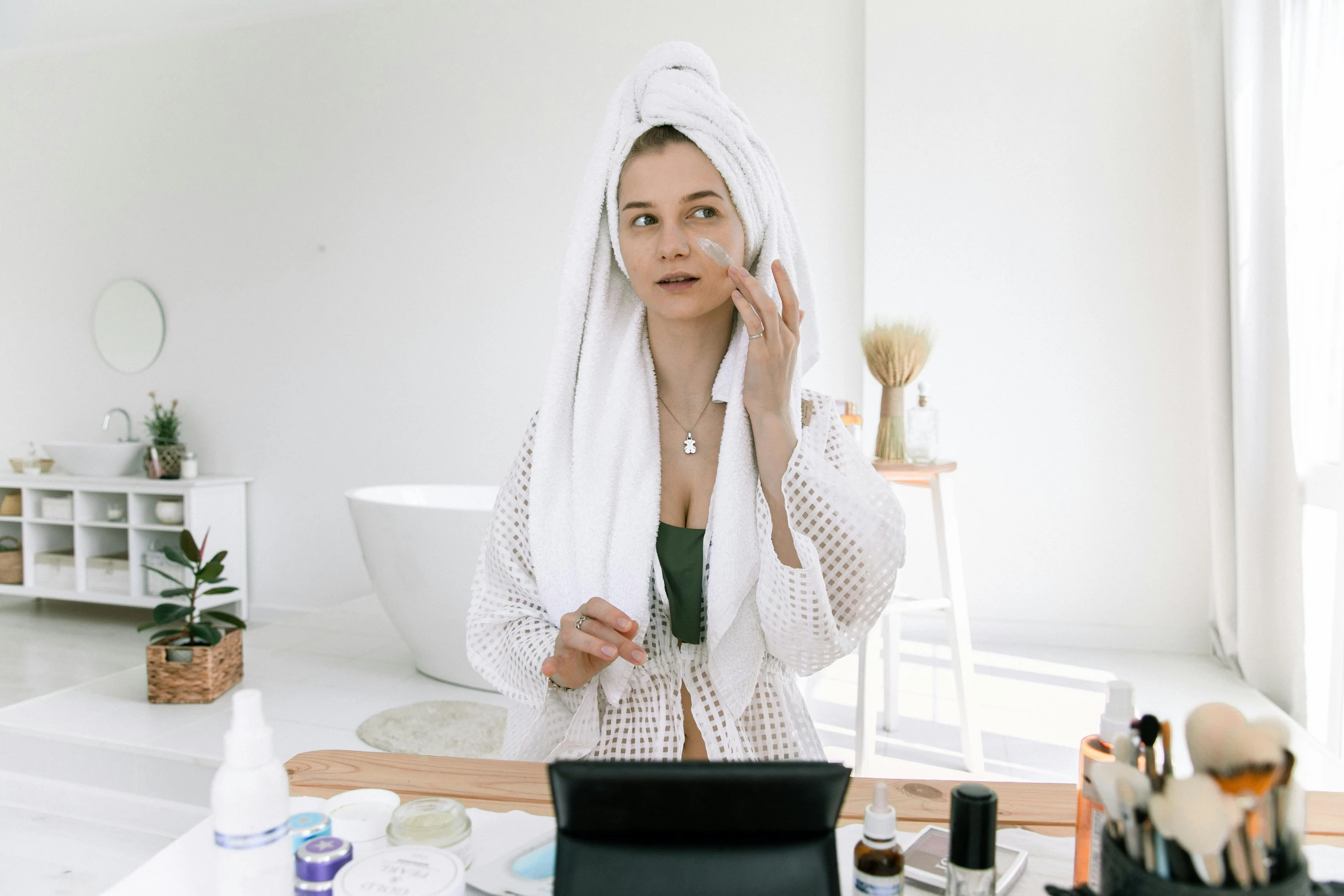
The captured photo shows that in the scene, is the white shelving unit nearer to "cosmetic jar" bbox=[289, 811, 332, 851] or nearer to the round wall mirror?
the round wall mirror

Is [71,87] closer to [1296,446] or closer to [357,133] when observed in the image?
[357,133]

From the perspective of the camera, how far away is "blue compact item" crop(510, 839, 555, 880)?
625 mm

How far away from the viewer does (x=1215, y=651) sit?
9.82 ft

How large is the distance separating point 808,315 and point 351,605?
3309 mm

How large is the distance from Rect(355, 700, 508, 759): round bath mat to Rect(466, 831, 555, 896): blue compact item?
1576 mm

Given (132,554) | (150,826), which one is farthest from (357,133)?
(150,826)

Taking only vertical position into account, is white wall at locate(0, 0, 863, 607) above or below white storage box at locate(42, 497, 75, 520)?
above

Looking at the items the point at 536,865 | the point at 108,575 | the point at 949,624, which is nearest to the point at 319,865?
the point at 536,865

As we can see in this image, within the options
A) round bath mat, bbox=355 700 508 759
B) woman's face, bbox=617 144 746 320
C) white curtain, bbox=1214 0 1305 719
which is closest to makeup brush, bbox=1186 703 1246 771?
woman's face, bbox=617 144 746 320

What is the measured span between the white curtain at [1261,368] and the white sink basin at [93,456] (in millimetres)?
4557

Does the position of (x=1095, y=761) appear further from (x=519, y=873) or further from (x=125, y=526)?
(x=125, y=526)

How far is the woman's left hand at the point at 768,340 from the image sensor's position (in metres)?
0.95

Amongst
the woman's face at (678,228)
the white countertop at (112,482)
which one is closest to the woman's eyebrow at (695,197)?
the woman's face at (678,228)

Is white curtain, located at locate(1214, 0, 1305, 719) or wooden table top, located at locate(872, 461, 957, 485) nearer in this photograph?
wooden table top, located at locate(872, 461, 957, 485)
